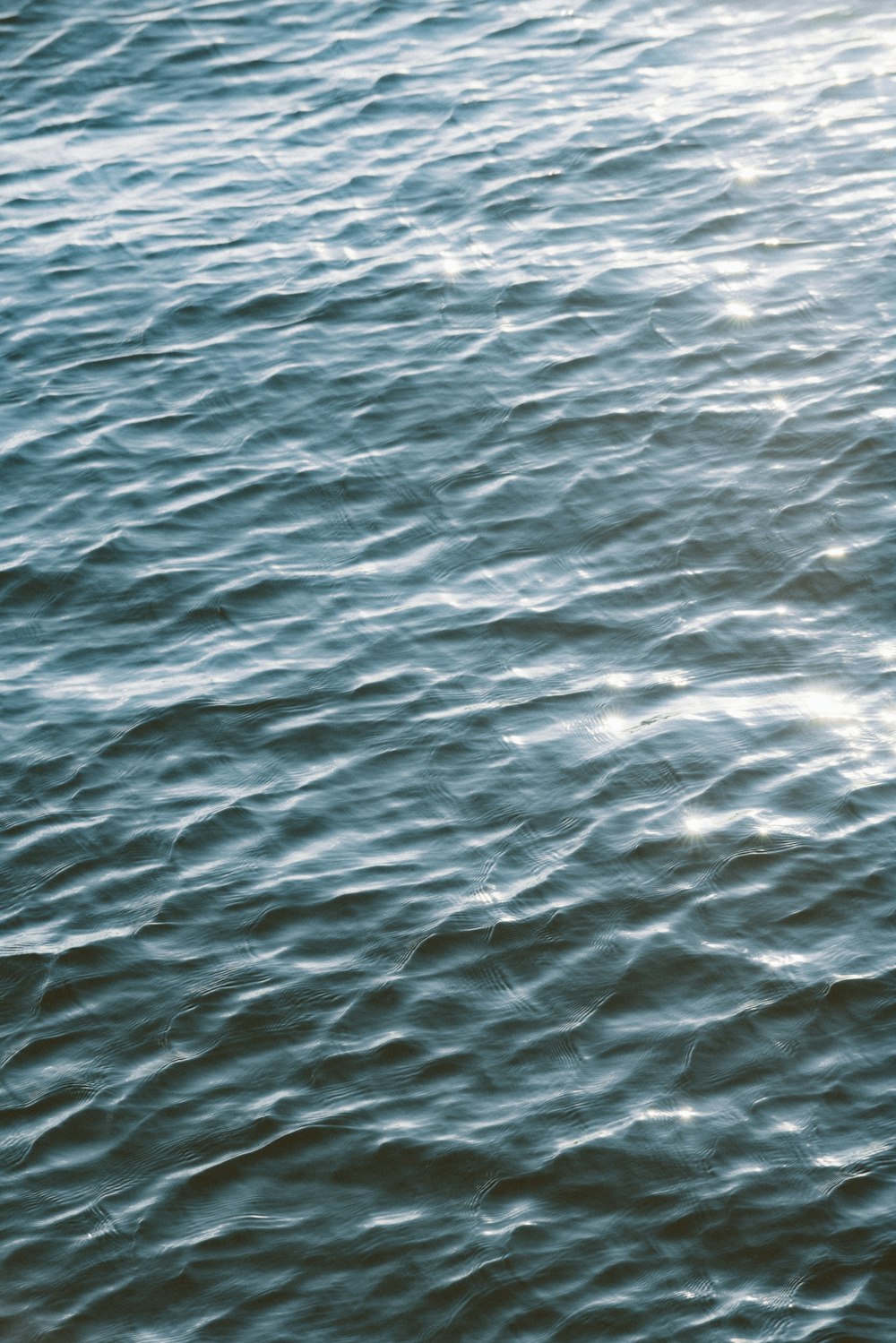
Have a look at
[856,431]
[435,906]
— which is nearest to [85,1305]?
[435,906]

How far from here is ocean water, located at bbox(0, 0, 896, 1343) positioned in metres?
5.79

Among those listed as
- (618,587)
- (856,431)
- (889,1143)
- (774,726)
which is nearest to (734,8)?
(856,431)

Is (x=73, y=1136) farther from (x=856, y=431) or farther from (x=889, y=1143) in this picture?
(x=856, y=431)

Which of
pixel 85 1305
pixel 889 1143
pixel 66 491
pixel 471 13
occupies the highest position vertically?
pixel 471 13

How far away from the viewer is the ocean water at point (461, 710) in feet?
19.0

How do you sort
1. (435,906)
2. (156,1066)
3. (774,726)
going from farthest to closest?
1. (774,726)
2. (435,906)
3. (156,1066)

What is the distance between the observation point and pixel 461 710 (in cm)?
800

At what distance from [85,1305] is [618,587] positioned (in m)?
4.62

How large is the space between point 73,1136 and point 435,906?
5.84 ft

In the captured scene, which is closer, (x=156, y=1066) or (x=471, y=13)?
(x=156, y=1066)

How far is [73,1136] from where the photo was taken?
6188 millimetres

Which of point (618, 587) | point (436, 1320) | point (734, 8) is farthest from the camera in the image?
point (734, 8)

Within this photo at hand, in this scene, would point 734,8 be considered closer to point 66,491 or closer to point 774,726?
point 66,491

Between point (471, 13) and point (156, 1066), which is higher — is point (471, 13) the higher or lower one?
the higher one
